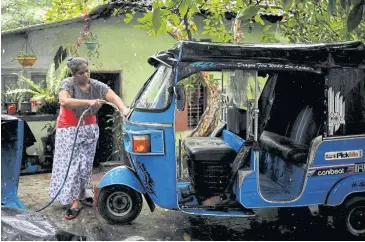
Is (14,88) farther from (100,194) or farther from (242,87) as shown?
(242,87)

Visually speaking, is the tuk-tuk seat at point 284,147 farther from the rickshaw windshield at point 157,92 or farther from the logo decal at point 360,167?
the rickshaw windshield at point 157,92

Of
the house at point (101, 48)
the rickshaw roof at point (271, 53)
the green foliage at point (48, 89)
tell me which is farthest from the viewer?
the house at point (101, 48)

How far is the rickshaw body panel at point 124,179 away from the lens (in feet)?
18.0

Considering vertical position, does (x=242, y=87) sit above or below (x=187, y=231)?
above

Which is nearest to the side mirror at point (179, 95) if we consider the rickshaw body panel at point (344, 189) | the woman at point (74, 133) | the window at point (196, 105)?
the woman at point (74, 133)

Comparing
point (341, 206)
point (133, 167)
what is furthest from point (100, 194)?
point (341, 206)

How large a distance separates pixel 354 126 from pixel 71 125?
11.6 ft

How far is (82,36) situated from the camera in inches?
385

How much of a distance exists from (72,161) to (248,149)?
2.42 meters

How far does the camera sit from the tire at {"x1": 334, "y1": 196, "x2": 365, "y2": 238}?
5.32m

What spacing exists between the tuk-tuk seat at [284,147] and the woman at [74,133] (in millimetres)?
2030

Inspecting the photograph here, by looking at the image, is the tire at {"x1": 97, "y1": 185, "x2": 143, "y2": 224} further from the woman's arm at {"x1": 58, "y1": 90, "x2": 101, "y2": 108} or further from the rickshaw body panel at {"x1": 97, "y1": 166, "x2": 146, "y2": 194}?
the woman's arm at {"x1": 58, "y1": 90, "x2": 101, "y2": 108}

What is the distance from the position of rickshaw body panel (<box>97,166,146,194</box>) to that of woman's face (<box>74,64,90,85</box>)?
1.34 m

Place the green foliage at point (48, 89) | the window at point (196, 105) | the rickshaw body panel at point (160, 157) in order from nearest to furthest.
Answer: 1. the rickshaw body panel at point (160, 157)
2. the green foliage at point (48, 89)
3. the window at point (196, 105)
